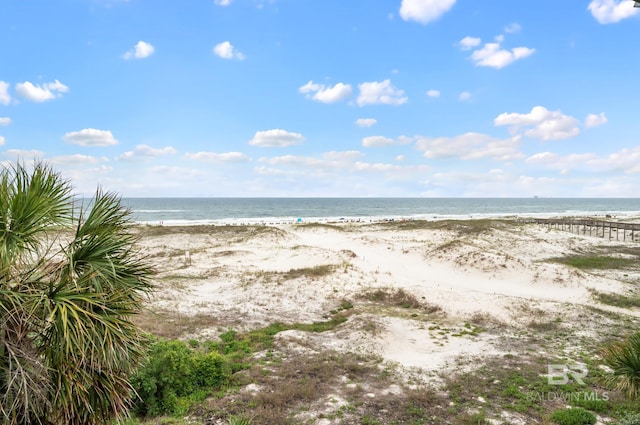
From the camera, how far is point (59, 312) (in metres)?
4.59

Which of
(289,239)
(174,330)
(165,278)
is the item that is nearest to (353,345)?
(174,330)

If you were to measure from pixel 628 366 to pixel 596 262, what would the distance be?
2952cm

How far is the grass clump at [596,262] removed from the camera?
28.0 m

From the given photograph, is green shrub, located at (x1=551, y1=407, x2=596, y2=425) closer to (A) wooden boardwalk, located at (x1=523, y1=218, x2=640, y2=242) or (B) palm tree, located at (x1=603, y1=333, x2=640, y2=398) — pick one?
(B) palm tree, located at (x1=603, y1=333, x2=640, y2=398)

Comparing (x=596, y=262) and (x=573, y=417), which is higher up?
(x=596, y=262)

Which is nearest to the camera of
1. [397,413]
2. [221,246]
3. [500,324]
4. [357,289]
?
[397,413]

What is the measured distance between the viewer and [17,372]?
14.2 feet

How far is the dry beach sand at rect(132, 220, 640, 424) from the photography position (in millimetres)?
13688

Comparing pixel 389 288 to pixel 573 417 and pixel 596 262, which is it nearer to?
pixel 573 417

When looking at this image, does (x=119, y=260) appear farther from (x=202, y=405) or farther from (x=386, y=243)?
(x=386, y=243)

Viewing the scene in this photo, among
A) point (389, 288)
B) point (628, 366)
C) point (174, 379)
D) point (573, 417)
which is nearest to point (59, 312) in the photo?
point (174, 379)

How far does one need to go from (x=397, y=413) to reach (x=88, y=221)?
8.11m

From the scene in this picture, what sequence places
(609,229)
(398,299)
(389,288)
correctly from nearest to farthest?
(398,299) < (389,288) < (609,229)

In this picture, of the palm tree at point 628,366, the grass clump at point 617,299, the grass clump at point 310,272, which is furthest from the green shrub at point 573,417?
the grass clump at point 310,272
